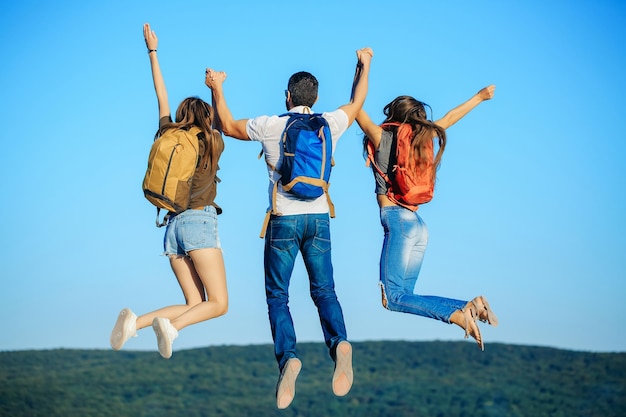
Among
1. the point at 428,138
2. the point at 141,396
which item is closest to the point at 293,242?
the point at 428,138

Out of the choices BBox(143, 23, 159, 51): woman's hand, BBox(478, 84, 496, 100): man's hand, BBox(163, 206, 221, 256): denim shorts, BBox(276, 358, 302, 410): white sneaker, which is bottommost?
BBox(276, 358, 302, 410): white sneaker

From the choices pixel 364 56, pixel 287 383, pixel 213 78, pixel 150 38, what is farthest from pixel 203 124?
pixel 287 383

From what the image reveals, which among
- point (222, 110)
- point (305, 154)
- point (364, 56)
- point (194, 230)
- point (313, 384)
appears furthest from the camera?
point (313, 384)

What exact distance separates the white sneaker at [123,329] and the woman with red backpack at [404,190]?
115 inches

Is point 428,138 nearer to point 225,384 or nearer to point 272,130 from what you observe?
point 272,130

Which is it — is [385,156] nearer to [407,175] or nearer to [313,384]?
[407,175]

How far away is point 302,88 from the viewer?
1116 centimetres

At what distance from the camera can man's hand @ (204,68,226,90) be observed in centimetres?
1141

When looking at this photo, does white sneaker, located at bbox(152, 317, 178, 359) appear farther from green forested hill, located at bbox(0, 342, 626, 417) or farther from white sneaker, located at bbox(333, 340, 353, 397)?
green forested hill, located at bbox(0, 342, 626, 417)

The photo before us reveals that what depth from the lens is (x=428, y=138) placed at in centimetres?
1173

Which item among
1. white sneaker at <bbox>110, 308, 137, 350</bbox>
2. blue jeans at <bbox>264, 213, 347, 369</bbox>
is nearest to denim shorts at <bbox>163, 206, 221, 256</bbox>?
blue jeans at <bbox>264, 213, 347, 369</bbox>

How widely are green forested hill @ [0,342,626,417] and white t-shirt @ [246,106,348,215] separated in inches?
5166

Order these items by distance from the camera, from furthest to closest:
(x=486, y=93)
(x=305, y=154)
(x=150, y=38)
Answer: (x=486, y=93) < (x=150, y=38) < (x=305, y=154)

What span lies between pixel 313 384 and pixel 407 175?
449 feet
